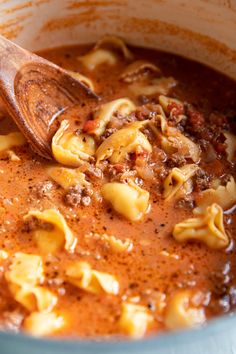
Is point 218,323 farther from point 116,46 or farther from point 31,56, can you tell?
point 116,46

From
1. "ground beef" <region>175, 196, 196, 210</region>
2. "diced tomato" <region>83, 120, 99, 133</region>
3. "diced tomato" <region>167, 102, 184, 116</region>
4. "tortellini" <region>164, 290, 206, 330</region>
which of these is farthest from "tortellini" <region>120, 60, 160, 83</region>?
"tortellini" <region>164, 290, 206, 330</region>

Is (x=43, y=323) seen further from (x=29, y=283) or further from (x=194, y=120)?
(x=194, y=120)

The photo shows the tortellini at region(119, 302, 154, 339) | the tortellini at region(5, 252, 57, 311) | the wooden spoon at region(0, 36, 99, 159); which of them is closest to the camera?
the tortellini at region(119, 302, 154, 339)

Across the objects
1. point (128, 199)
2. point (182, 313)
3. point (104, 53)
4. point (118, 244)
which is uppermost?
point (104, 53)

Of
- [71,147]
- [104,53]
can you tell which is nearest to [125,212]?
[71,147]

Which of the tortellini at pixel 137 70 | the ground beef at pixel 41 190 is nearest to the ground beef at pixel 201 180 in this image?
the ground beef at pixel 41 190

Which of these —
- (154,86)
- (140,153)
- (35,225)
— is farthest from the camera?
(154,86)

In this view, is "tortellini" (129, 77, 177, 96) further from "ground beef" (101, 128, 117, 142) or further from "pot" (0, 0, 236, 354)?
"ground beef" (101, 128, 117, 142)
